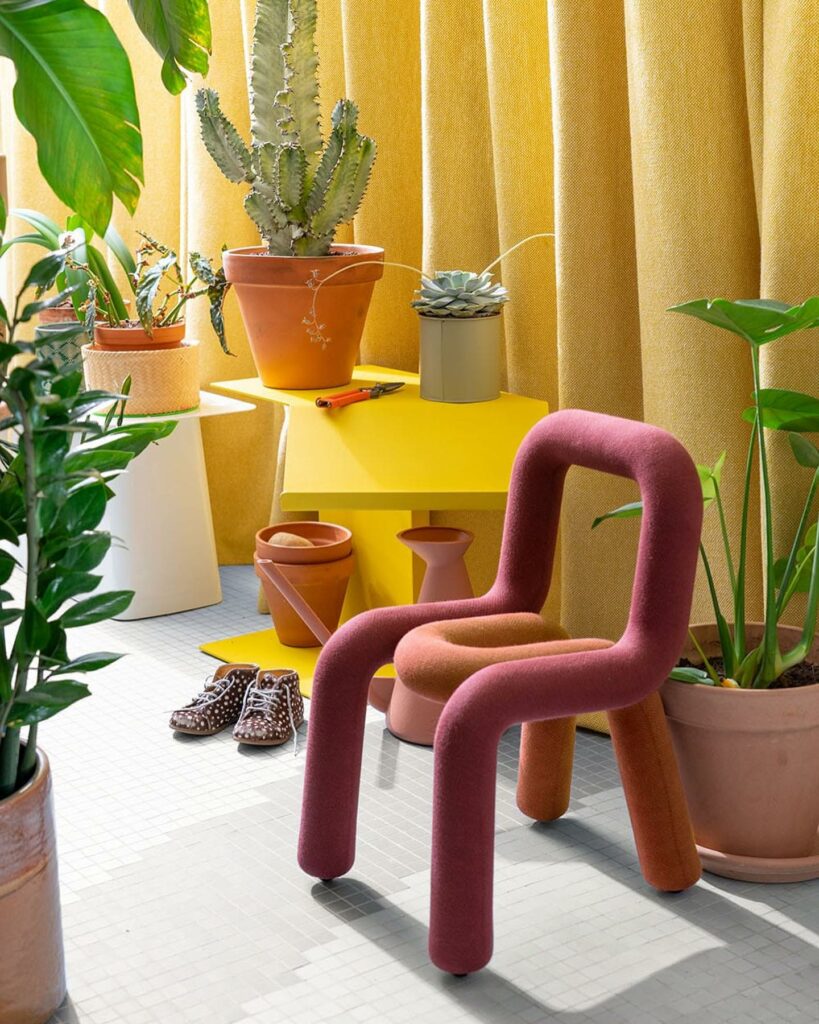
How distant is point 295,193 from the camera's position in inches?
88.0

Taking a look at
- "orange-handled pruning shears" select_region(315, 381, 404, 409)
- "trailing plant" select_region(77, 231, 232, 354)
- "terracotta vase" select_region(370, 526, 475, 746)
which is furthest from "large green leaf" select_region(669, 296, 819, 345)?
"trailing plant" select_region(77, 231, 232, 354)

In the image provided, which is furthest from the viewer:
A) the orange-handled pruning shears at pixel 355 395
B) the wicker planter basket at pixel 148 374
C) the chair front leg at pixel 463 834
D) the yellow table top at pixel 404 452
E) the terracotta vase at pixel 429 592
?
the wicker planter basket at pixel 148 374

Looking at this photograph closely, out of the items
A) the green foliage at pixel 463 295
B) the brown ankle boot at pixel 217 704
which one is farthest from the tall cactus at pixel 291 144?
the brown ankle boot at pixel 217 704

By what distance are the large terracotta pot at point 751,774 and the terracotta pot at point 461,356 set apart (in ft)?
2.28

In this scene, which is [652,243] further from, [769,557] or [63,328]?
[63,328]

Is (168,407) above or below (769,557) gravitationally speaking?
above

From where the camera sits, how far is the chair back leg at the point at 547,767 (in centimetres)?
179

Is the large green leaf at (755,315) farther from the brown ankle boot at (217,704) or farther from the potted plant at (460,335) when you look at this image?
the brown ankle boot at (217,704)

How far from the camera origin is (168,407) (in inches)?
100

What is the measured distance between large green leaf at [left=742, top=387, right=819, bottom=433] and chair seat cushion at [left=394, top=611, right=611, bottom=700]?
1.09 feet

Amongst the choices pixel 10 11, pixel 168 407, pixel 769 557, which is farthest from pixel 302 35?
pixel 769 557

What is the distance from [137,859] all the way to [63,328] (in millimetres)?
755

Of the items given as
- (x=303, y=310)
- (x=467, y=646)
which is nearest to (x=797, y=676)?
(x=467, y=646)

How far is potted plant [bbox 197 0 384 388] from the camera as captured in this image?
2213 mm
